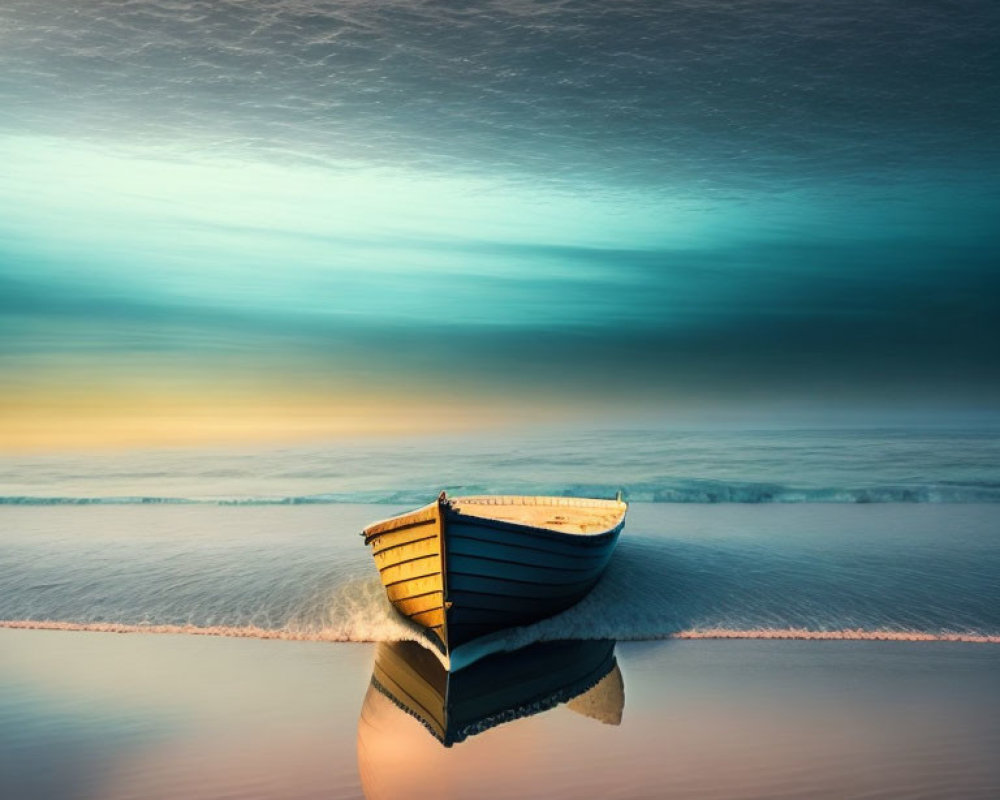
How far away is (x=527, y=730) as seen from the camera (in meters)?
8.19

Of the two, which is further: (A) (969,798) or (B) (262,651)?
(B) (262,651)

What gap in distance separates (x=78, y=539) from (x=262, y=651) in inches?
393

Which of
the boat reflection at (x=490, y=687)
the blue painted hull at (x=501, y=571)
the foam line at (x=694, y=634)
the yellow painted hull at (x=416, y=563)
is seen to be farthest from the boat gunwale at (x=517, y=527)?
the foam line at (x=694, y=634)

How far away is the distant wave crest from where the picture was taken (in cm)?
2527

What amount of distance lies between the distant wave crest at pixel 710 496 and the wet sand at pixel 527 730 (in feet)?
47.7

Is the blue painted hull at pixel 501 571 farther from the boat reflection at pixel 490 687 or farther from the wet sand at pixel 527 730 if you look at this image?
the wet sand at pixel 527 730

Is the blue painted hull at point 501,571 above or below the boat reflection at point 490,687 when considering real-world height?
above

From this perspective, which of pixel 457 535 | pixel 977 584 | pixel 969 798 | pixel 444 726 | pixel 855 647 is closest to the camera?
pixel 969 798

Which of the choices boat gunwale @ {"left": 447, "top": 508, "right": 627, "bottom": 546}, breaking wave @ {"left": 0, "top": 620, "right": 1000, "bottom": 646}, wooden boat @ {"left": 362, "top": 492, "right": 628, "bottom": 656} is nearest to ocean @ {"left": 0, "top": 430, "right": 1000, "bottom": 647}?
breaking wave @ {"left": 0, "top": 620, "right": 1000, "bottom": 646}

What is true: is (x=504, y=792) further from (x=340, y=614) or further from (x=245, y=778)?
(x=340, y=614)

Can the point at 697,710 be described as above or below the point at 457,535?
below

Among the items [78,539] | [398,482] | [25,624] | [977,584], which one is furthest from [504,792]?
[398,482]

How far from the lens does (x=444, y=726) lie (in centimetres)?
838

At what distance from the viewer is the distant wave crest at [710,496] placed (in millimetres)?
25266
